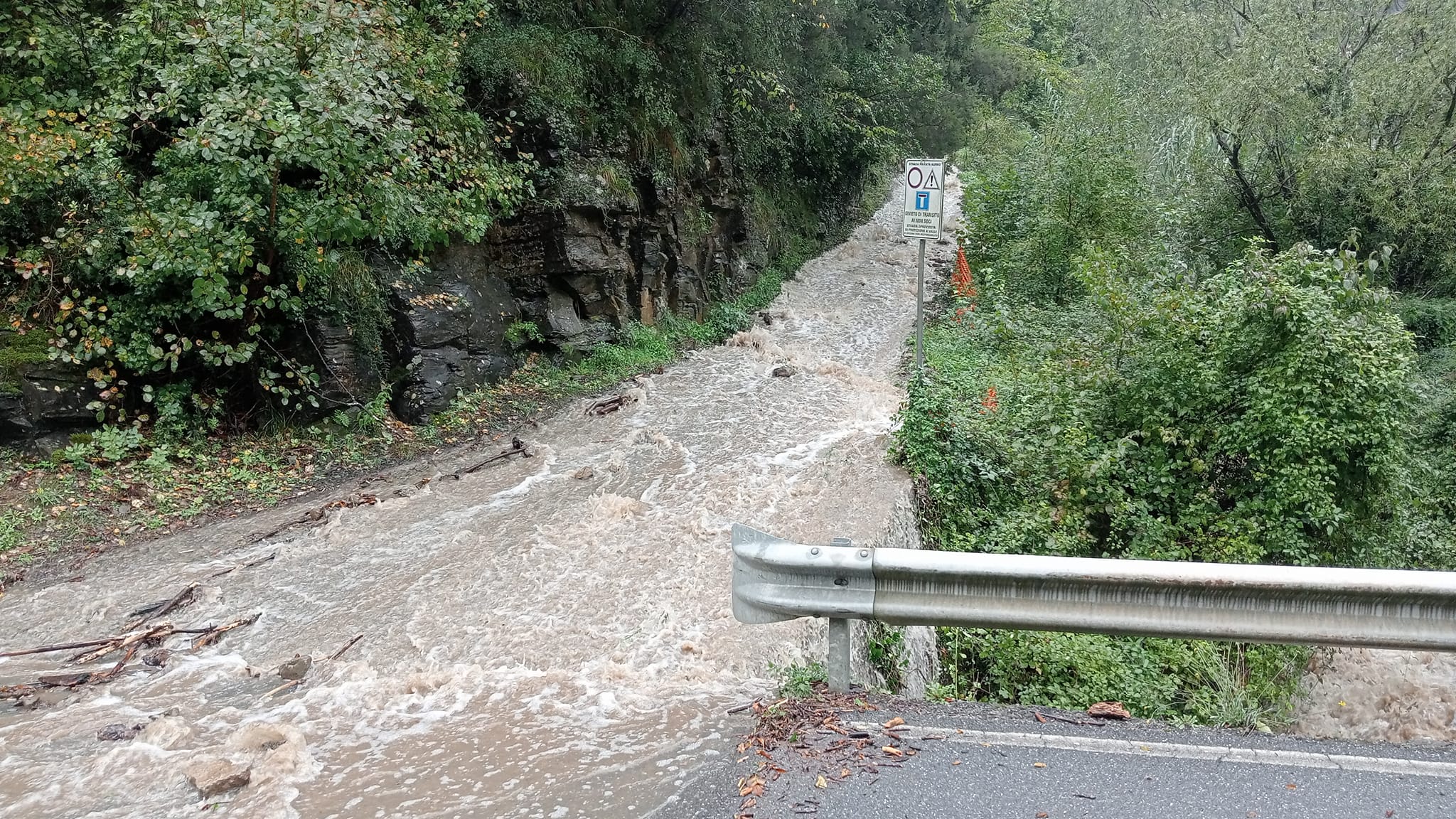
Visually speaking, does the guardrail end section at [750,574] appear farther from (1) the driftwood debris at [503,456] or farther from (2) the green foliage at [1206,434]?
(1) the driftwood debris at [503,456]

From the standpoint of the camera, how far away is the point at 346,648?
589cm

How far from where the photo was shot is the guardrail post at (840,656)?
361 cm

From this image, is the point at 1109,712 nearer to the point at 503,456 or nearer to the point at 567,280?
the point at 503,456

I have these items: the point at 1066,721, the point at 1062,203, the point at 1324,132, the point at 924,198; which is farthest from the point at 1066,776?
the point at 1324,132

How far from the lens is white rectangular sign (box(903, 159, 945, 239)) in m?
9.68

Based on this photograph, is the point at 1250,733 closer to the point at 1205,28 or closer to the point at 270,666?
the point at 270,666

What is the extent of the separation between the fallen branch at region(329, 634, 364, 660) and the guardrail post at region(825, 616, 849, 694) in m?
3.72

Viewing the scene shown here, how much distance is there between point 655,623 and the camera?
6055mm

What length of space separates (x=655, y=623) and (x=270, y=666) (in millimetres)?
2503

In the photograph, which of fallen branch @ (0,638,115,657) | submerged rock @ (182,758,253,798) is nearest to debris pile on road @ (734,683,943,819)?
submerged rock @ (182,758,253,798)

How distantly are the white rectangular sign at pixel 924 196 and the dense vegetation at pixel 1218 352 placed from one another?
1774 mm

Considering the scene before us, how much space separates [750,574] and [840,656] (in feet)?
1.62

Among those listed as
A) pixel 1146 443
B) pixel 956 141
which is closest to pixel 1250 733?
pixel 1146 443

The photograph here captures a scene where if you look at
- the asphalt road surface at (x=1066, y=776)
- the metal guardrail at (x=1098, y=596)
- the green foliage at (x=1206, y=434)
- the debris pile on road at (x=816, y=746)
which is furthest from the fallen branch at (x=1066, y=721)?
the green foliage at (x=1206, y=434)
